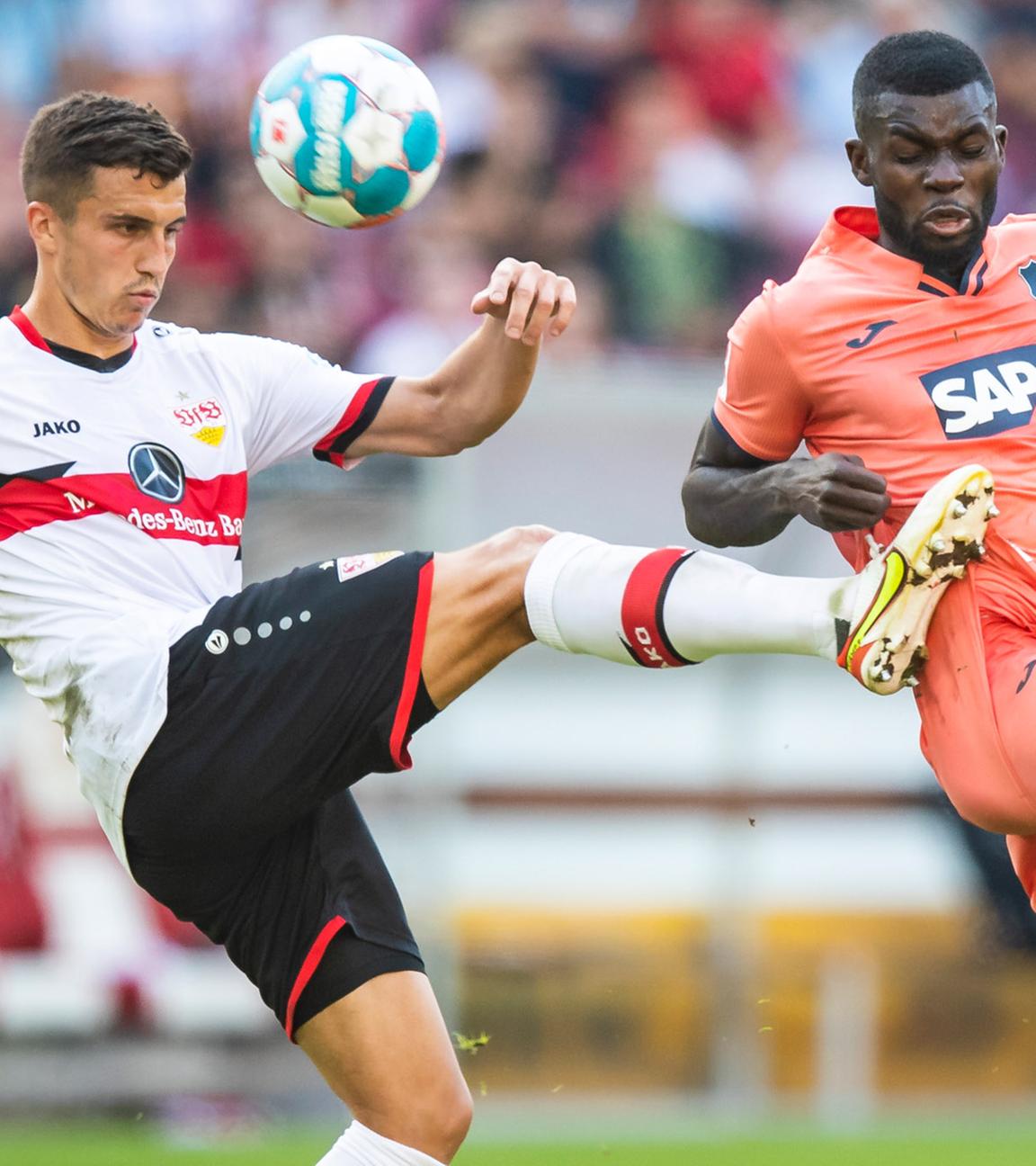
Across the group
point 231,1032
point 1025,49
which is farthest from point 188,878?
point 1025,49

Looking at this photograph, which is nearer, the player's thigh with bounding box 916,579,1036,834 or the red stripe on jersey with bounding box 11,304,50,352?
the player's thigh with bounding box 916,579,1036,834

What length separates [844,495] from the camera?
442cm

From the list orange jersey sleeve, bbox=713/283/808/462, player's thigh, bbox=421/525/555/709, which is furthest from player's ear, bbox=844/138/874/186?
player's thigh, bbox=421/525/555/709

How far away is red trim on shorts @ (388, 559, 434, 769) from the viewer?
15.6ft

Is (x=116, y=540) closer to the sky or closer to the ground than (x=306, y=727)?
closer to the sky

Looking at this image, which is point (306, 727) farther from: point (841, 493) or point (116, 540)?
point (841, 493)

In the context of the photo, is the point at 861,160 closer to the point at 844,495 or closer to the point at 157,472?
the point at 844,495

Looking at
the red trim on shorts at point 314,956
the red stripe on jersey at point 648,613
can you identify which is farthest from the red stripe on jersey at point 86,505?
the red stripe on jersey at point 648,613

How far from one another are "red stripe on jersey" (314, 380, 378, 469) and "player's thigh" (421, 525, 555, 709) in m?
0.77

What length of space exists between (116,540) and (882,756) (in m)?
5.23

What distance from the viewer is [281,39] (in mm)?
11609

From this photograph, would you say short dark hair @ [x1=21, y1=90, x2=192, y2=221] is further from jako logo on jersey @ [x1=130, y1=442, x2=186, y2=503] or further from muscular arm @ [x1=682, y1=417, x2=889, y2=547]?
muscular arm @ [x1=682, y1=417, x2=889, y2=547]

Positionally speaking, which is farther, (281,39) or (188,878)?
(281,39)

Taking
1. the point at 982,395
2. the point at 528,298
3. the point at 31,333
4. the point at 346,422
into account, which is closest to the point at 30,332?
the point at 31,333
